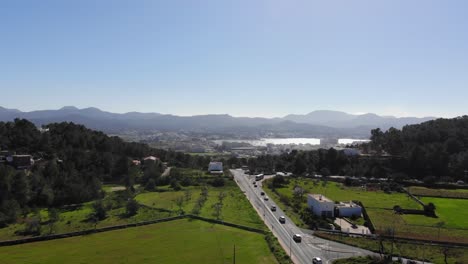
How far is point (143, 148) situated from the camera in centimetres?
8438

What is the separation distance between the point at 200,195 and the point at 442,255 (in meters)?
29.9

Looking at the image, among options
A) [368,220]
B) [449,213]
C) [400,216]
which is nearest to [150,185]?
[368,220]

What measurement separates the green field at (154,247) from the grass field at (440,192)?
33175mm

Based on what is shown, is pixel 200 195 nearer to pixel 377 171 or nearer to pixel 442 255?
pixel 442 255

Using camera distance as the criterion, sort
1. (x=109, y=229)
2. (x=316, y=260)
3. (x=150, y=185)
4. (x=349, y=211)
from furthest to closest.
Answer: (x=150, y=185), (x=349, y=211), (x=109, y=229), (x=316, y=260)

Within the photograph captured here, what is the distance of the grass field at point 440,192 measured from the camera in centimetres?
5456

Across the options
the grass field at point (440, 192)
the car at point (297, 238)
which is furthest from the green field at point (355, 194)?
the car at point (297, 238)

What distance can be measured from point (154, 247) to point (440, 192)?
44069mm

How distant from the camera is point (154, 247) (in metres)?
31.1

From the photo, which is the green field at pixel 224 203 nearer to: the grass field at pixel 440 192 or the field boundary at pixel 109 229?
the field boundary at pixel 109 229

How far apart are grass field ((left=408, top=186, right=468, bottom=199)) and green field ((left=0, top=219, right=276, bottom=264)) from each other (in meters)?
33.2

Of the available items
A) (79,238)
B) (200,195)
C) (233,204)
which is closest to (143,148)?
(200,195)

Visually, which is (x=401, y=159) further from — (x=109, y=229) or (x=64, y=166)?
(x=64, y=166)

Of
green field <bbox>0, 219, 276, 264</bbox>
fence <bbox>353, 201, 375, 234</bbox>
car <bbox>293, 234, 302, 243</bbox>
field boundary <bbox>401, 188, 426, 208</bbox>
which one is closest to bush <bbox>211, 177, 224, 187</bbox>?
fence <bbox>353, 201, 375, 234</bbox>
